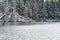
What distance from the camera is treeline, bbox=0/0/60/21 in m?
17.1

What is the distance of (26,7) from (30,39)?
41.9 ft

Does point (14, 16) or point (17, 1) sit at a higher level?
point (17, 1)

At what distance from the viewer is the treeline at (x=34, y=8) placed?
17109mm

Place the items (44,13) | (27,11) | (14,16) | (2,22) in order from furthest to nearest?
(44,13) < (27,11) < (14,16) < (2,22)

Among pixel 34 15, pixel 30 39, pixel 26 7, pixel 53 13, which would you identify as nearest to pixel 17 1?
pixel 26 7

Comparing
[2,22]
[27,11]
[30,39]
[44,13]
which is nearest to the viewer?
[30,39]

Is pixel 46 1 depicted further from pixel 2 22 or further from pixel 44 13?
pixel 2 22

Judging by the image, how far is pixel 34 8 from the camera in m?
20.6

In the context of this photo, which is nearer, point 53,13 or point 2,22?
point 2,22

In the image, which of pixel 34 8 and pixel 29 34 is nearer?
pixel 29 34

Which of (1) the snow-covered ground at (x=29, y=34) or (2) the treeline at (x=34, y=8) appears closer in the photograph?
(1) the snow-covered ground at (x=29, y=34)

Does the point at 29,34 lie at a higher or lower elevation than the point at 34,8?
lower

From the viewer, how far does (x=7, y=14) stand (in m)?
16.9

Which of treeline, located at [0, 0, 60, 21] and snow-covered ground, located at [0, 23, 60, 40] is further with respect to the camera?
treeline, located at [0, 0, 60, 21]
